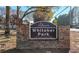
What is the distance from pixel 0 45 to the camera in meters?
5.70

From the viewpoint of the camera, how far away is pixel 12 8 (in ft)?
18.7

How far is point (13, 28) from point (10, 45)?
0.37 m

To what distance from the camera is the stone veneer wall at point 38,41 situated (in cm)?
573

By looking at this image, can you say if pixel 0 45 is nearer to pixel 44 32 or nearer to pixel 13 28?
pixel 13 28

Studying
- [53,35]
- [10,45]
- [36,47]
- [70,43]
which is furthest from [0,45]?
[70,43]

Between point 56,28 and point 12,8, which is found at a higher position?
point 12,8

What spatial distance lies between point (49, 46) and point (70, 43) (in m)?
0.46

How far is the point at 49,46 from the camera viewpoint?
5.73 metres

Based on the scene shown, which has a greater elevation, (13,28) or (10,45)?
(13,28)

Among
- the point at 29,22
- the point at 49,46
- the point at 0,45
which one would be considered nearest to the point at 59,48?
the point at 49,46

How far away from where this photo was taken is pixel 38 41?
574cm

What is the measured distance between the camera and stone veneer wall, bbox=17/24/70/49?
18.8ft

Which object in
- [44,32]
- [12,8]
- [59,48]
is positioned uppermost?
[12,8]
